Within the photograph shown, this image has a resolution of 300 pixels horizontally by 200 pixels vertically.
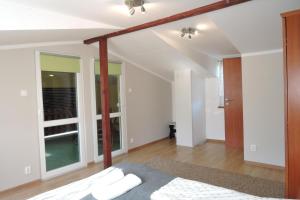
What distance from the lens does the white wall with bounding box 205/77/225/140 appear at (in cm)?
549

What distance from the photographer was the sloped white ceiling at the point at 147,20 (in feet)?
7.91

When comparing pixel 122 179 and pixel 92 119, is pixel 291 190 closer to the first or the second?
pixel 122 179

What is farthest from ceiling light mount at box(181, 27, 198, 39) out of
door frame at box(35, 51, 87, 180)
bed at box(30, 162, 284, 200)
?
bed at box(30, 162, 284, 200)

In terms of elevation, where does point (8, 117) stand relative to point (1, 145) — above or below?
above

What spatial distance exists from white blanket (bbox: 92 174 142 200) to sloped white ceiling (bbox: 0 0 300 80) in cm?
177

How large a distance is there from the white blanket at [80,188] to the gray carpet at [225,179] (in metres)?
1.75

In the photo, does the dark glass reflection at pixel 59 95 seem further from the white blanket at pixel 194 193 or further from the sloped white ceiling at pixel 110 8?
the white blanket at pixel 194 193

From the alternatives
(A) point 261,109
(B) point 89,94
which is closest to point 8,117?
(B) point 89,94

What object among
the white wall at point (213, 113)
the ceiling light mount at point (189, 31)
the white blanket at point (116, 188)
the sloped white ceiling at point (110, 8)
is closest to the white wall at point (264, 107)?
the ceiling light mount at point (189, 31)

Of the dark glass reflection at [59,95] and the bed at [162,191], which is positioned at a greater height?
the dark glass reflection at [59,95]

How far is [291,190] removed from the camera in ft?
6.62

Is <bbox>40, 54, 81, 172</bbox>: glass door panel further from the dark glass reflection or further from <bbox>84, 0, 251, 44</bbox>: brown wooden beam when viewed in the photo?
<bbox>84, 0, 251, 44</bbox>: brown wooden beam

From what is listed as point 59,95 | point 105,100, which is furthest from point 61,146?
point 105,100

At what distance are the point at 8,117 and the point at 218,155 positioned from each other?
3.68 meters
